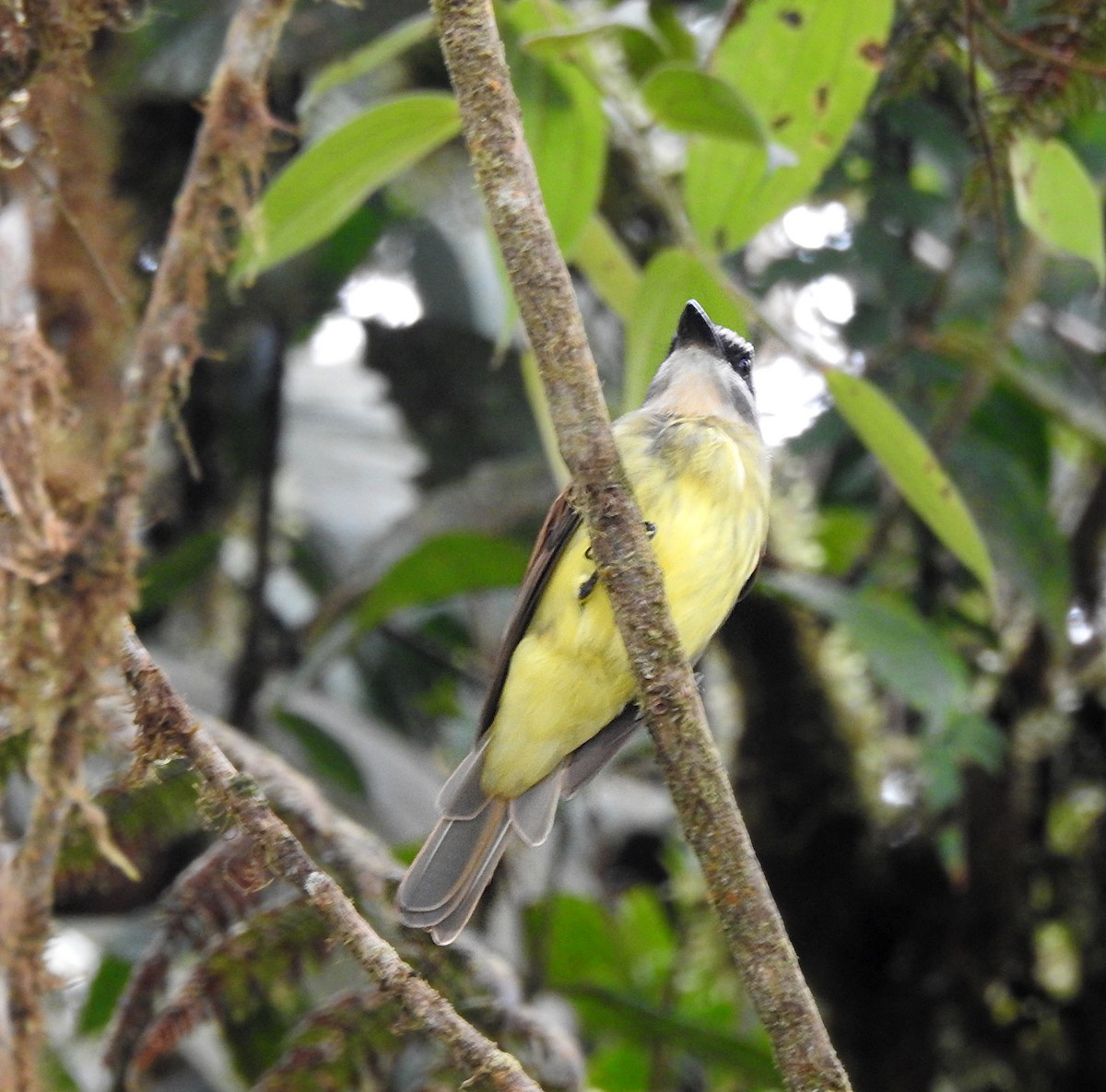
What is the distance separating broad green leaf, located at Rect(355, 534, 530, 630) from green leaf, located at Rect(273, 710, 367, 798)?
0.32m

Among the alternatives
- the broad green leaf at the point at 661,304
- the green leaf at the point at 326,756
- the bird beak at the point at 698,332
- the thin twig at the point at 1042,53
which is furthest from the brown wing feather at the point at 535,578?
the green leaf at the point at 326,756

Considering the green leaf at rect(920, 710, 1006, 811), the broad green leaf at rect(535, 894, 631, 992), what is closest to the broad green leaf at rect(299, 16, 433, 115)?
the green leaf at rect(920, 710, 1006, 811)

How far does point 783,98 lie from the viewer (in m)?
3.02

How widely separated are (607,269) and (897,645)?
40.9 inches

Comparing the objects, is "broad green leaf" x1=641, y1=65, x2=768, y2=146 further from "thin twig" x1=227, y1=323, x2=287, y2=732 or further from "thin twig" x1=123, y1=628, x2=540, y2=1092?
"thin twig" x1=227, y1=323, x2=287, y2=732

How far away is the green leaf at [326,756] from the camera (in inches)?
152

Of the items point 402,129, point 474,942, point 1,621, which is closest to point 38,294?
point 402,129

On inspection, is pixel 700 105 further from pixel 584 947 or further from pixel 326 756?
pixel 584 947

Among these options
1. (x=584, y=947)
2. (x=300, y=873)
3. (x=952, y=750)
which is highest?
(x=300, y=873)

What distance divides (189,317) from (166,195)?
2111 mm

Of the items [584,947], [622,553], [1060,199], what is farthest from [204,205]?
[584,947]

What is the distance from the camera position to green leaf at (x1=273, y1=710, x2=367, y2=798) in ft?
12.6

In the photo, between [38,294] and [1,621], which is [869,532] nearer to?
[38,294]

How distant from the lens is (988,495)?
12.9 feet
